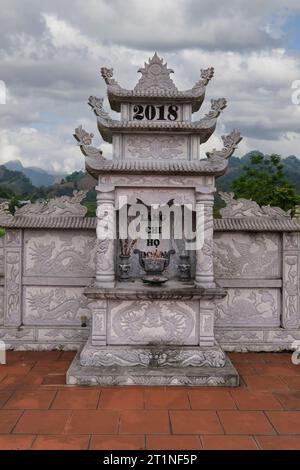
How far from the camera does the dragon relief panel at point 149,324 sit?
21.9 feet

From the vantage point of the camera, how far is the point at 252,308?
316 inches

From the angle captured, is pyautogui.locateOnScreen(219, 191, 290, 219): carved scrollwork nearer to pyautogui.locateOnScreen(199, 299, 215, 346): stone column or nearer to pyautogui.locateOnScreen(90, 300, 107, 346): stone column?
pyautogui.locateOnScreen(199, 299, 215, 346): stone column

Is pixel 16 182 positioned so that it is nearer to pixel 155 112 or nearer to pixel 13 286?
pixel 13 286

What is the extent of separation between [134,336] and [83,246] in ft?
6.69

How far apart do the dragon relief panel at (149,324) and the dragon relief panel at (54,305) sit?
1399 mm

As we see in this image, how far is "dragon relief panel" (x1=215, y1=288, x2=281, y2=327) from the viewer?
802 centimetres

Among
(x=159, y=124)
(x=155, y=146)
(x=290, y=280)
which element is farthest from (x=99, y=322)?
(x=290, y=280)

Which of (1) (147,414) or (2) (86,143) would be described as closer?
(1) (147,414)

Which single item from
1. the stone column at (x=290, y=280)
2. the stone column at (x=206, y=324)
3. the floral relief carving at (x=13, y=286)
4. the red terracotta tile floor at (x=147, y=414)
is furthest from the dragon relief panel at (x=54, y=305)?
the stone column at (x=290, y=280)

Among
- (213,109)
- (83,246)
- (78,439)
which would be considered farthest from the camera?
(83,246)

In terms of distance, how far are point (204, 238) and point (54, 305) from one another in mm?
3041

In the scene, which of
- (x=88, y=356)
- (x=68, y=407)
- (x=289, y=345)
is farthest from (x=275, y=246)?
(x=68, y=407)
